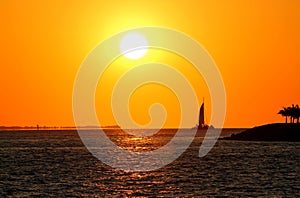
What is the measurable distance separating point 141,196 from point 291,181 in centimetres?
2401

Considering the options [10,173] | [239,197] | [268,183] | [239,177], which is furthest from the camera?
[10,173]

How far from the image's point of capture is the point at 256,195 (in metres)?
72.7

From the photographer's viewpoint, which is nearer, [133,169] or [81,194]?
[81,194]

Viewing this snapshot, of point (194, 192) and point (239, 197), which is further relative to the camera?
point (194, 192)

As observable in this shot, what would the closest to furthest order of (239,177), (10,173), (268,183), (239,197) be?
(239,197)
(268,183)
(239,177)
(10,173)

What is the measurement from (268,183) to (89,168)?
132 ft

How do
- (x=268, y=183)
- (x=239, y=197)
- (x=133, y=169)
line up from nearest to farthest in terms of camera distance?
(x=239, y=197) → (x=268, y=183) → (x=133, y=169)

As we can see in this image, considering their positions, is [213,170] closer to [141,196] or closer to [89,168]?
[89,168]

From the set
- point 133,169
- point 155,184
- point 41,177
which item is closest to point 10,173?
point 41,177

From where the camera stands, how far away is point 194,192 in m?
76.2

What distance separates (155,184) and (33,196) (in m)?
18.9

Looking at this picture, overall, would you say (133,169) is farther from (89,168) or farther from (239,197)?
(239,197)

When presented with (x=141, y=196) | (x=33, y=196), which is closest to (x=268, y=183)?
(x=141, y=196)

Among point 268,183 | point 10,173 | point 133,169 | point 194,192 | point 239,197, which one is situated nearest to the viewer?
point 239,197
